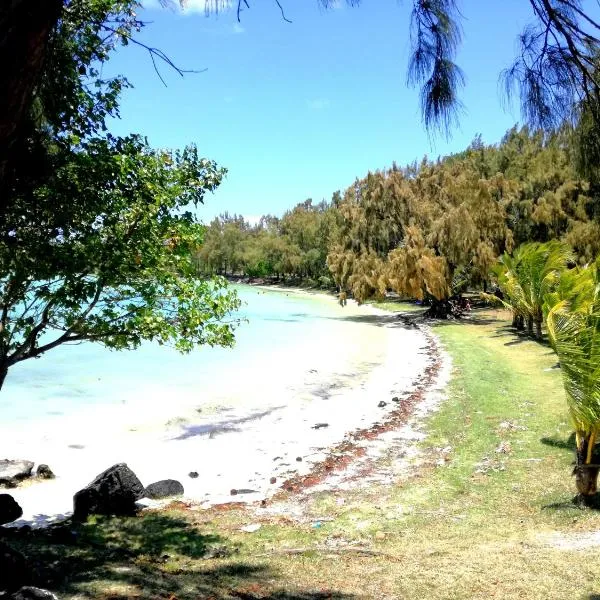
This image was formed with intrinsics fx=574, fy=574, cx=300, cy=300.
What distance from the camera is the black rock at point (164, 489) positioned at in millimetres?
10242

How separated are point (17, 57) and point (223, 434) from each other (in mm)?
13516

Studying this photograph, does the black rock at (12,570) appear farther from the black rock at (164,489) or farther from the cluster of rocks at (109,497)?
the black rock at (164,489)

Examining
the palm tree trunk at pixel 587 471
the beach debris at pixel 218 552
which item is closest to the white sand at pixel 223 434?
the beach debris at pixel 218 552

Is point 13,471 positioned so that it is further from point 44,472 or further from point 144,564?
point 144,564

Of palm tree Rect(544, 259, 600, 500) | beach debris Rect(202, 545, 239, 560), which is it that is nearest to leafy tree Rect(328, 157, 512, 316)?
palm tree Rect(544, 259, 600, 500)

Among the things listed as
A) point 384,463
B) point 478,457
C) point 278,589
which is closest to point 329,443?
point 384,463

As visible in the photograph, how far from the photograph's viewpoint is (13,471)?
11.4 meters

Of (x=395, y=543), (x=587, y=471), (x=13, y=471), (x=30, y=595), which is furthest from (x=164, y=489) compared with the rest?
(x=587, y=471)

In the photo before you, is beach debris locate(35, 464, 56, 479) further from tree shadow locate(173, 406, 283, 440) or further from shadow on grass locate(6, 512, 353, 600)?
tree shadow locate(173, 406, 283, 440)

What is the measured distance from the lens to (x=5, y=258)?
6.19 m

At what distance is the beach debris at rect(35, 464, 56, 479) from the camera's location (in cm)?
1164

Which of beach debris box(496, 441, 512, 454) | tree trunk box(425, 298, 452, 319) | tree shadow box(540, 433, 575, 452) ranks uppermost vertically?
tree trunk box(425, 298, 452, 319)

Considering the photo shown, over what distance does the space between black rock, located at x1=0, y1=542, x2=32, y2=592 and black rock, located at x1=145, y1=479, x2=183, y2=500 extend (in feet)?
16.8

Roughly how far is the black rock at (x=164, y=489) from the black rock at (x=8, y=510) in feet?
7.25
